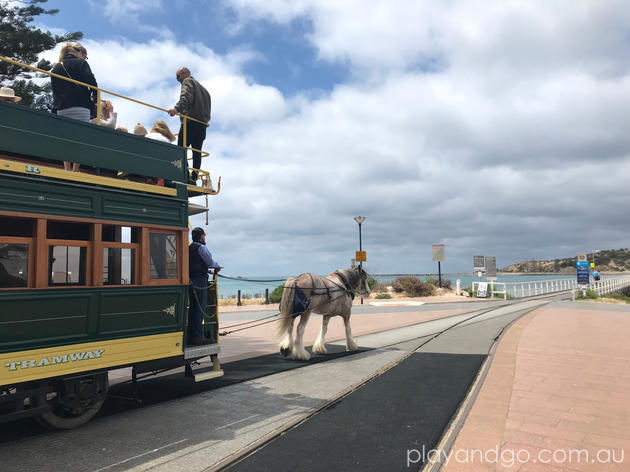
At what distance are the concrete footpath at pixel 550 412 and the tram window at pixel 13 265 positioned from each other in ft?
15.8

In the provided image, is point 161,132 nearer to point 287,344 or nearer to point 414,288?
point 287,344

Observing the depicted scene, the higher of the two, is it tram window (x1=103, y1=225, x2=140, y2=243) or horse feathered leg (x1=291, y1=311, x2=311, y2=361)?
tram window (x1=103, y1=225, x2=140, y2=243)

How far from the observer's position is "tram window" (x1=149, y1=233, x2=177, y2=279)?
19.4 ft

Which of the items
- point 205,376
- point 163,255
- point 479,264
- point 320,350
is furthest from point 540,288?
point 163,255

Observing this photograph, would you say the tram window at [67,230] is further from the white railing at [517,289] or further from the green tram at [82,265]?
the white railing at [517,289]

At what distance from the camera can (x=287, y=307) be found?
29.7 ft

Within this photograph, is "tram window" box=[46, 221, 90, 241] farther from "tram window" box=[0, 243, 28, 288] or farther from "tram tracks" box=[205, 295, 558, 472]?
"tram tracks" box=[205, 295, 558, 472]

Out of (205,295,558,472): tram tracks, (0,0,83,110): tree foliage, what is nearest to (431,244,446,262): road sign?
(205,295,558,472): tram tracks

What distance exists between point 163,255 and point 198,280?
0.92m

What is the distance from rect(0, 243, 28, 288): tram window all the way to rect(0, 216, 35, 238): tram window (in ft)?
1.96

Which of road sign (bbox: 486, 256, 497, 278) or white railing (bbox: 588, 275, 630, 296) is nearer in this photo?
road sign (bbox: 486, 256, 497, 278)

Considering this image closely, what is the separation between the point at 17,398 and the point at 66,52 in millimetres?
4537

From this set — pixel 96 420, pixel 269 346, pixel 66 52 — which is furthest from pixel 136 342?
pixel 269 346

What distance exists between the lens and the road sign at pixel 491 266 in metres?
28.4
